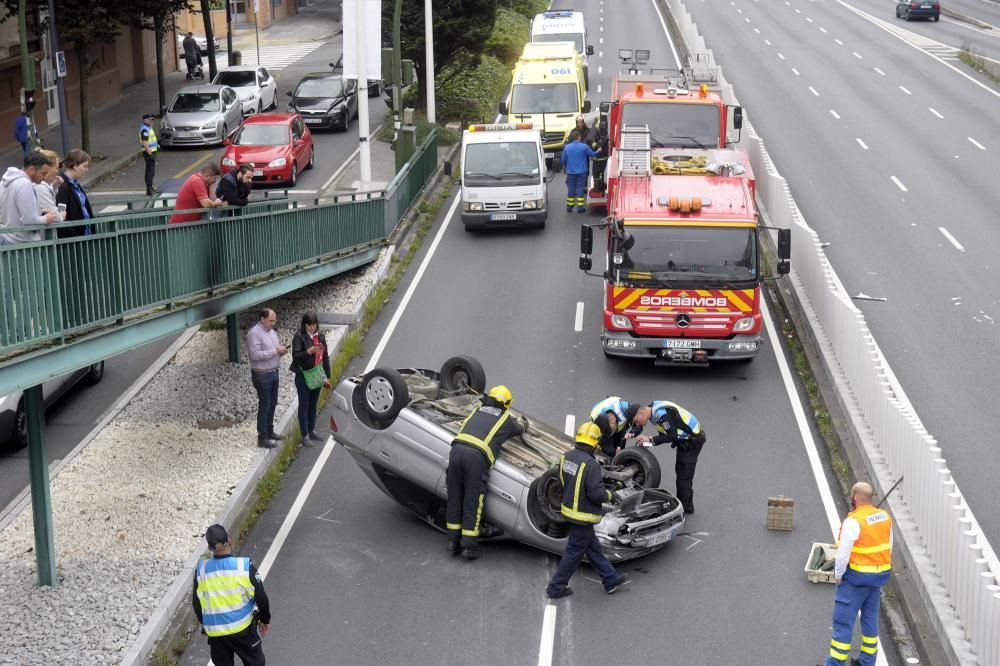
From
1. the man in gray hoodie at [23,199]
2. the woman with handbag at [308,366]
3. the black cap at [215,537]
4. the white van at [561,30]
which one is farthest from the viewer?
the white van at [561,30]

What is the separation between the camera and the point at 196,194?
647 inches

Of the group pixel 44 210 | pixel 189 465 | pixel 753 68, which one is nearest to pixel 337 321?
pixel 189 465

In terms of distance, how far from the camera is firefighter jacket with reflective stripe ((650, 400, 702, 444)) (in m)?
13.9

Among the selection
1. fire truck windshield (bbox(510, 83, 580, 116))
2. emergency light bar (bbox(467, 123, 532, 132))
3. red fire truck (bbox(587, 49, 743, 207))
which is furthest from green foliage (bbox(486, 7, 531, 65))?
red fire truck (bbox(587, 49, 743, 207))

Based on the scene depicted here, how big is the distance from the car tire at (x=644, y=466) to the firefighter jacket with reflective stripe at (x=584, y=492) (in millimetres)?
1958

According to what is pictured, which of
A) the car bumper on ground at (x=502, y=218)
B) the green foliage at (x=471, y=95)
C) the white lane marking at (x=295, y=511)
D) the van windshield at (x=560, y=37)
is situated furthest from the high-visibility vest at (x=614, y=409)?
the van windshield at (x=560, y=37)

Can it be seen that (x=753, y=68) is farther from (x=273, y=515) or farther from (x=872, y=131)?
(x=273, y=515)

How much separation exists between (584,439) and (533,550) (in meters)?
1.82

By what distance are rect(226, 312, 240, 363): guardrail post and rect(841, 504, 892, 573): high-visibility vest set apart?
1123 centimetres

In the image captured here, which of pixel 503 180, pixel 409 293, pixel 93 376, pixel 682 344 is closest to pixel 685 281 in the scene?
pixel 682 344

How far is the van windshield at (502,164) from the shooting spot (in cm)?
2716

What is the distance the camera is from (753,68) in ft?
164

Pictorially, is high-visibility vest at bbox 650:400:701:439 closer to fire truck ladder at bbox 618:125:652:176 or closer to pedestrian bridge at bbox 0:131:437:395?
pedestrian bridge at bbox 0:131:437:395

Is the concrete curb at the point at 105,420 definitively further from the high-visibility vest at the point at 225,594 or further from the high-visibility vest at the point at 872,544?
the high-visibility vest at the point at 872,544
